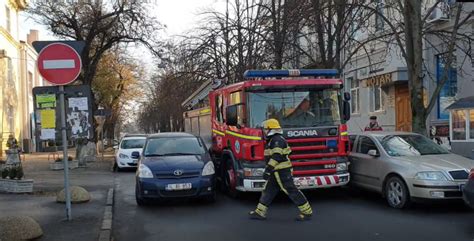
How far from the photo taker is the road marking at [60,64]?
9008 mm

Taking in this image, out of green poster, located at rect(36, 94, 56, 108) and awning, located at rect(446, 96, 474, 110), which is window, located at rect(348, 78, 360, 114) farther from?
green poster, located at rect(36, 94, 56, 108)

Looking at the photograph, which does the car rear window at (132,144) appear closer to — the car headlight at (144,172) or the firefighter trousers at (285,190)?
the car headlight at (144,172)

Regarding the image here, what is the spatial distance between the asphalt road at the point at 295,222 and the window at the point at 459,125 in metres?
6.53

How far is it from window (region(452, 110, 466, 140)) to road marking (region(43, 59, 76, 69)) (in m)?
12.6

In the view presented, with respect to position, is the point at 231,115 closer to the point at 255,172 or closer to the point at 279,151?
the point at 255,172

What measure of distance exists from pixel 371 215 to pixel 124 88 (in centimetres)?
4058

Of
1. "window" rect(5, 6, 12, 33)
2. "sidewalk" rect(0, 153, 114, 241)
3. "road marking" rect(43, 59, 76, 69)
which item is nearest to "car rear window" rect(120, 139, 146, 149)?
"sidewalk" rect(0, 153, 114, 241)

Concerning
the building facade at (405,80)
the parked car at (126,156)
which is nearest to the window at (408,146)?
the building facade at (405,80)

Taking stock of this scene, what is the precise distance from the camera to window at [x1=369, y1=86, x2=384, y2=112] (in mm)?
24889

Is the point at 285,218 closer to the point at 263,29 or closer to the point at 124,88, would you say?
the point at 263,29

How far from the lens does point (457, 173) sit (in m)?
9.76

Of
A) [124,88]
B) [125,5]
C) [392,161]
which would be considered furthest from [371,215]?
[124,88]

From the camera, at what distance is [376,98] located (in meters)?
25.7

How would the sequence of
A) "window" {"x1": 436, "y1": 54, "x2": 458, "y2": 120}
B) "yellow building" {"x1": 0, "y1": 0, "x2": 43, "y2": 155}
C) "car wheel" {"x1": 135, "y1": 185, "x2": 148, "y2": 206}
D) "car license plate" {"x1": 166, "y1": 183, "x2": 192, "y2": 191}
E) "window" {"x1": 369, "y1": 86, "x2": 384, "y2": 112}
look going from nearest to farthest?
"car license plate" {"x1": 166, "y1": 183, "x2": 192, "y2": 191}, "car wheel" {"x1": 135, "y1": 185, "x2": 148, "y2": 206}, "window" {"x1": 436, "y1": 54, "x2": 458, "y2": 120}, "window" {"x1": 369, "y1": 86, "x2": 384, "y2": 112}, "yellow building" {"x1": 0, "y1": 0, "x2": 43, "y2": 155}
